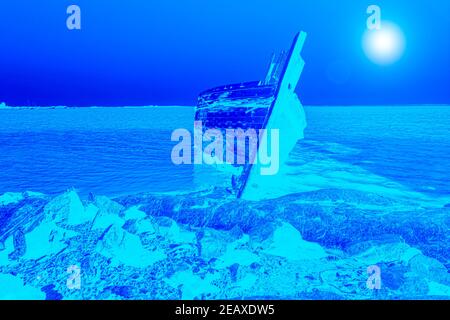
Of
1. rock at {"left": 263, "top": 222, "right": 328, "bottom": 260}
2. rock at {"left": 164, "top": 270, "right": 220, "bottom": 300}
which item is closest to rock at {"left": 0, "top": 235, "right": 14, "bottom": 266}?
rock at {"left": 164, "top": 270, "right": 220, "bottom": 300}

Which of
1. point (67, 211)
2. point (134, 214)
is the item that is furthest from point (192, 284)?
point (67, 211)

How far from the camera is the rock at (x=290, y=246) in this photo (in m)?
4.45

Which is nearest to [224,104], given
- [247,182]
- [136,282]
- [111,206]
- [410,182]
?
[247,182]

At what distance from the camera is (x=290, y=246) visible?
4.66 metres

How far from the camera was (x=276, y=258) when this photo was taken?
4289 mm

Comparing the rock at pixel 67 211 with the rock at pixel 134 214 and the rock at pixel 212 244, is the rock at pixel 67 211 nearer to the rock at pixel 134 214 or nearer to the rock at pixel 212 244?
the rock at pixel 134 214

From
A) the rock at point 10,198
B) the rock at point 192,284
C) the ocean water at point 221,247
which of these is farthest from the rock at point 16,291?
the rock at point 10,198

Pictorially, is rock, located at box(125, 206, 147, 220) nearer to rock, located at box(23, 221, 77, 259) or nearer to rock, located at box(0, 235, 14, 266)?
rock, located at box(23, 221, 77, 259)

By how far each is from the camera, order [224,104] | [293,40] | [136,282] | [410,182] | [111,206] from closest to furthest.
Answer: [136,282] → [111,206] → [293,40] → [224,104] → [410,182]

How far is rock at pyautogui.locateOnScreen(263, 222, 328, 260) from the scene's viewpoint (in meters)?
4.45

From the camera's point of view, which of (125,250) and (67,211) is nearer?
(125,250)

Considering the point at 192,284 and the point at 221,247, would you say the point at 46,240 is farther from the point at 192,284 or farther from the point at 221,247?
the point at 221,247

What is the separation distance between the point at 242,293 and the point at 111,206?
128 inches
